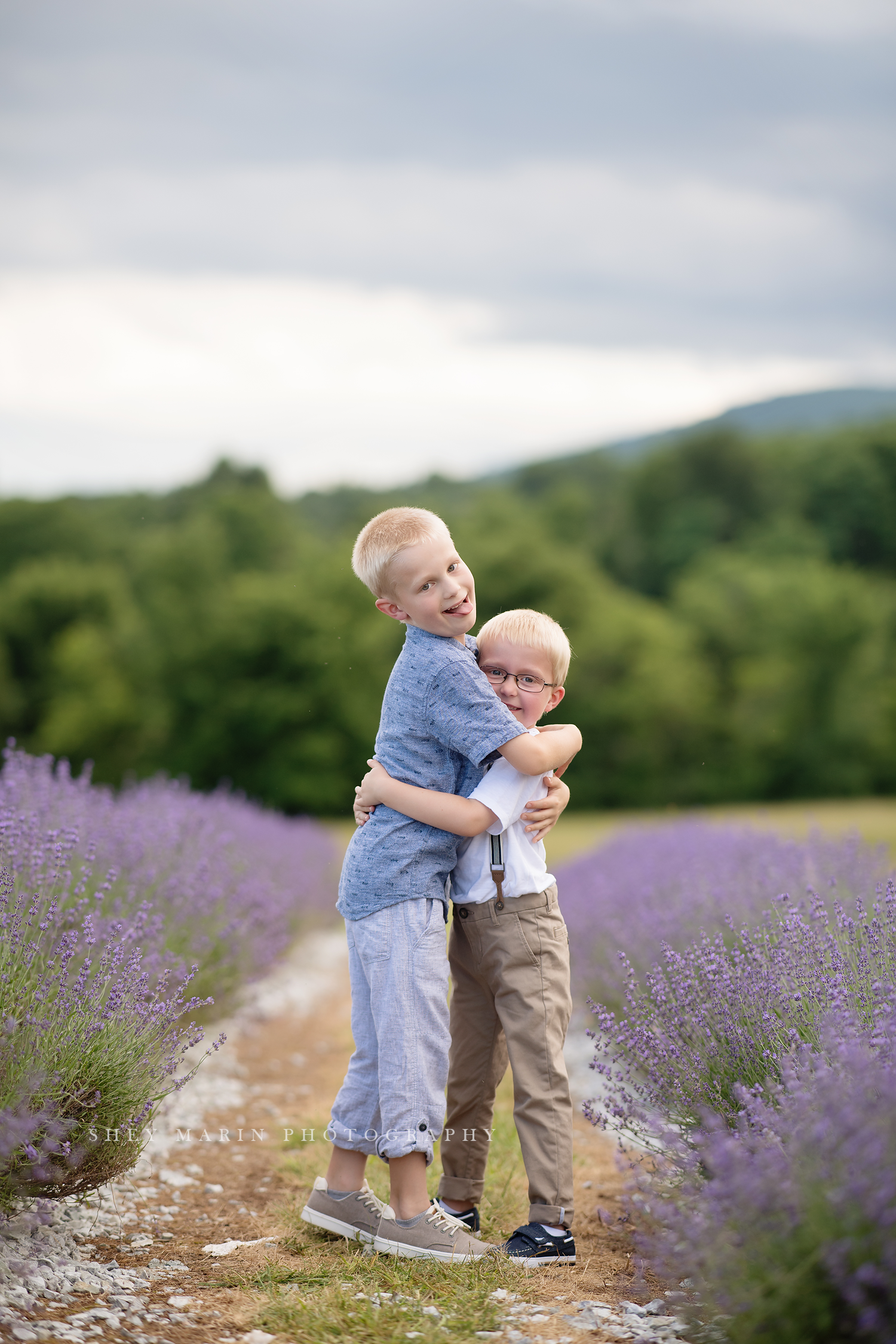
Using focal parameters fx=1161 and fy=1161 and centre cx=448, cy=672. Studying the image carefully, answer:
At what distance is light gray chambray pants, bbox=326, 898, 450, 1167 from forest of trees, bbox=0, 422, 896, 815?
74.1ft

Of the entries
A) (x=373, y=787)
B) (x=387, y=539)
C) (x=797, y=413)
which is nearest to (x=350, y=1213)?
(x=373, y=787)

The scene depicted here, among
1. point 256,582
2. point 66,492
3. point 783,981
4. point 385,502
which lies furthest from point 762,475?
point 783,981

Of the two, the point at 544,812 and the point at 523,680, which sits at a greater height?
the point at 523,680

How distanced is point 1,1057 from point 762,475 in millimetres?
43108

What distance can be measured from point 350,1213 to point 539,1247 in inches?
18.8

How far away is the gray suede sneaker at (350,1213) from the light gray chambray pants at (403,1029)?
0.14 meters

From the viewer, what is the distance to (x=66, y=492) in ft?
126

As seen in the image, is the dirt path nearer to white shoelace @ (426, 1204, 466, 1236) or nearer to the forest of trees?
white shoelace @ (426, 1204, 466, 1236)

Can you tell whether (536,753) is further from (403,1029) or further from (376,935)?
(403,1029)

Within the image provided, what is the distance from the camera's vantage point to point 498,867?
109 inches

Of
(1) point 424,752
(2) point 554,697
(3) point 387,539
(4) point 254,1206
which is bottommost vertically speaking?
(4) point 254,1206

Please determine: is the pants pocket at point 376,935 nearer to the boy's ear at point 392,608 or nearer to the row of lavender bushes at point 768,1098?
the row of lavender bushes at point 768,1098

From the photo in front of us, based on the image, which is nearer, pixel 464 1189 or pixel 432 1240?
pixel 432 1240

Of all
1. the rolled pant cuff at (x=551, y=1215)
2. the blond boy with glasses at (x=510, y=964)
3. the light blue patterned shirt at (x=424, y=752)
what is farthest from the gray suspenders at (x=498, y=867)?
the rolled pant cuff at (x=551, y=1215)
